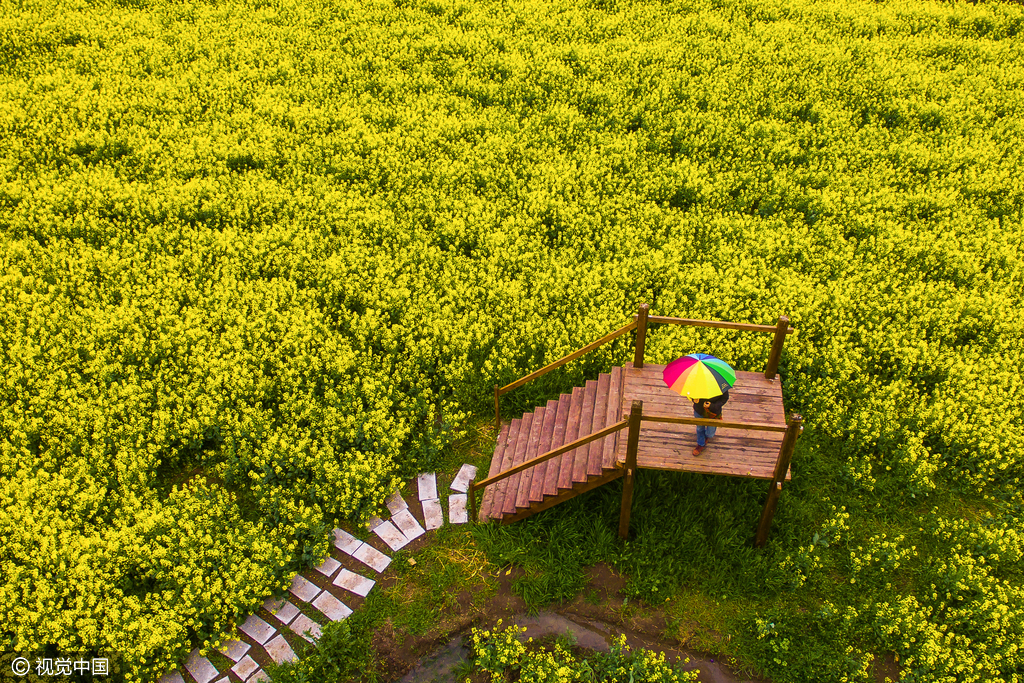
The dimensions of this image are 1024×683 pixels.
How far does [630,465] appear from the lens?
8766mm

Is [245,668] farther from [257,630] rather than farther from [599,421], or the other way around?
[599,421]

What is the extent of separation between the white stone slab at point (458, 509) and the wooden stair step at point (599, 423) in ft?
6.60

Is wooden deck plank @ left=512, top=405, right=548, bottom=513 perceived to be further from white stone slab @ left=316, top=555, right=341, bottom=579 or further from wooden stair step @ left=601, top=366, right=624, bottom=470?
white stone slab @ left=316, top=555, right=341, bottom=579

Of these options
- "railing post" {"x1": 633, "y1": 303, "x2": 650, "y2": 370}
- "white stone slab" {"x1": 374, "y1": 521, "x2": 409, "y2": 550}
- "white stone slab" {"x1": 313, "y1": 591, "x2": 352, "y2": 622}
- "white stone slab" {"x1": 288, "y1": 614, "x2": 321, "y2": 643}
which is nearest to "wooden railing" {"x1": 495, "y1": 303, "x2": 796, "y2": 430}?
"railing post" {"x1": 633, "y1": 303, "x2": 650, "y2": 370}

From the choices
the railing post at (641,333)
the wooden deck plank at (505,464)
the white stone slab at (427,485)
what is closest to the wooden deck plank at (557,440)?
the wooden deck plank at (505,464)

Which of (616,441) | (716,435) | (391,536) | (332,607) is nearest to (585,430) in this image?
(616,441)

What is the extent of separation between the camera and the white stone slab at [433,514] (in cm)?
1005

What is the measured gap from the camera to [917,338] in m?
12.1

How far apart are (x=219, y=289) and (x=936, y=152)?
1628 centimetres

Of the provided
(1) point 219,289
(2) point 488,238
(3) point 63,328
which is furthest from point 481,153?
(3) point 63,328

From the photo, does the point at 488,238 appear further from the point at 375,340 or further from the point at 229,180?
the point at 229,180

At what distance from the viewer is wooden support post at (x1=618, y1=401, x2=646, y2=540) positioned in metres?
8.26

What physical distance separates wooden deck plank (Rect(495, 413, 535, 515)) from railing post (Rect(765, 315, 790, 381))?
141 inches

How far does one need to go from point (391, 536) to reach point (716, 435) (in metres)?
4.74
